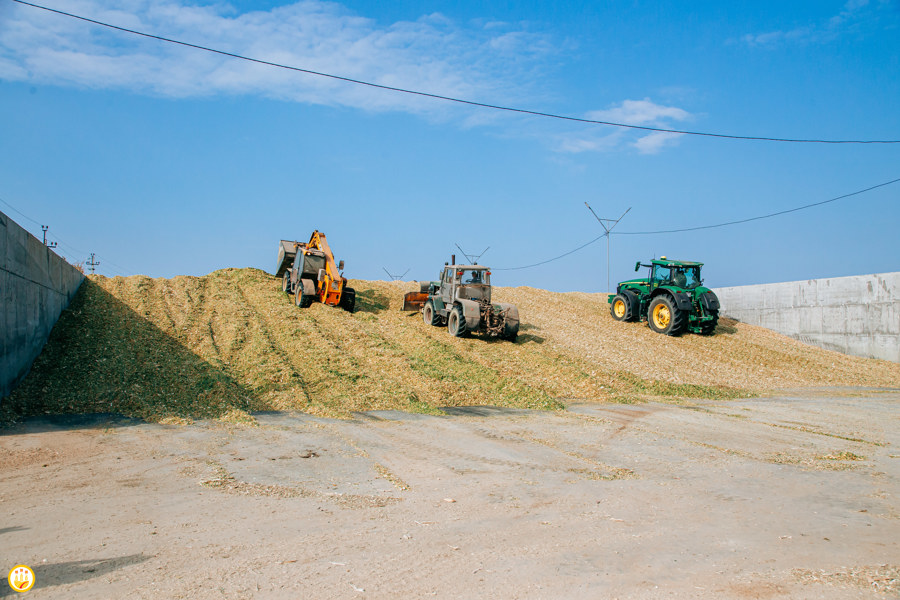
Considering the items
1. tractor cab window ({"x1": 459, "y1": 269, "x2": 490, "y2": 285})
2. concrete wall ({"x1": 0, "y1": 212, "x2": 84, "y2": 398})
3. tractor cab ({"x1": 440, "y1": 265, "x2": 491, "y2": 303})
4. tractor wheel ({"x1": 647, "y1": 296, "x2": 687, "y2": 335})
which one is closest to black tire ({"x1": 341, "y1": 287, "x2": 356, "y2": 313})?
tractor cab ({"x1": 440, "y1": 265, "x2": 491, "y2": 303})

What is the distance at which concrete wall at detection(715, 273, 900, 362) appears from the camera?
20750 millimetres

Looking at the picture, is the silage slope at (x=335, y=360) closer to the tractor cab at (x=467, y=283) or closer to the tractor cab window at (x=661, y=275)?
the tractor cab at (x=467, y=283)

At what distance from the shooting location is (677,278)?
22875mm

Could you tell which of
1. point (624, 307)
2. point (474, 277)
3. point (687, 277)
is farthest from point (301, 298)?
point (687, 277)

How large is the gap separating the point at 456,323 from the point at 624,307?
31.4 ft

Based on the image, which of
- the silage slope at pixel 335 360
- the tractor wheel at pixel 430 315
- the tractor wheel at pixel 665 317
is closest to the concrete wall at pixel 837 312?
the silage slope at pixel 335 360

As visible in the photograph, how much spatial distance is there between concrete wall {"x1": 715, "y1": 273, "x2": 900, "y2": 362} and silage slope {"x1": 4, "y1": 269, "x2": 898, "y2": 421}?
90 centimetres

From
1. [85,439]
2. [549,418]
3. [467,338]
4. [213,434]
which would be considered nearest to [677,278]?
[467,338]

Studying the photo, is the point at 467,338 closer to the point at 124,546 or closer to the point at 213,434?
the point at 213,434

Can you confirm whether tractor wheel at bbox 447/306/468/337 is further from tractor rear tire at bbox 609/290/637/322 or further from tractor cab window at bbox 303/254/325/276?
tractor rear tire at bbox 609/290/637/322

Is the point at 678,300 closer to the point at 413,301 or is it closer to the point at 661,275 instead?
the point at 661,275

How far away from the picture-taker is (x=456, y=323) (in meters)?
19.3

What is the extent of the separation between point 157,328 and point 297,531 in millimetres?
13629

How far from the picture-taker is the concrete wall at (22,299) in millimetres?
10398
